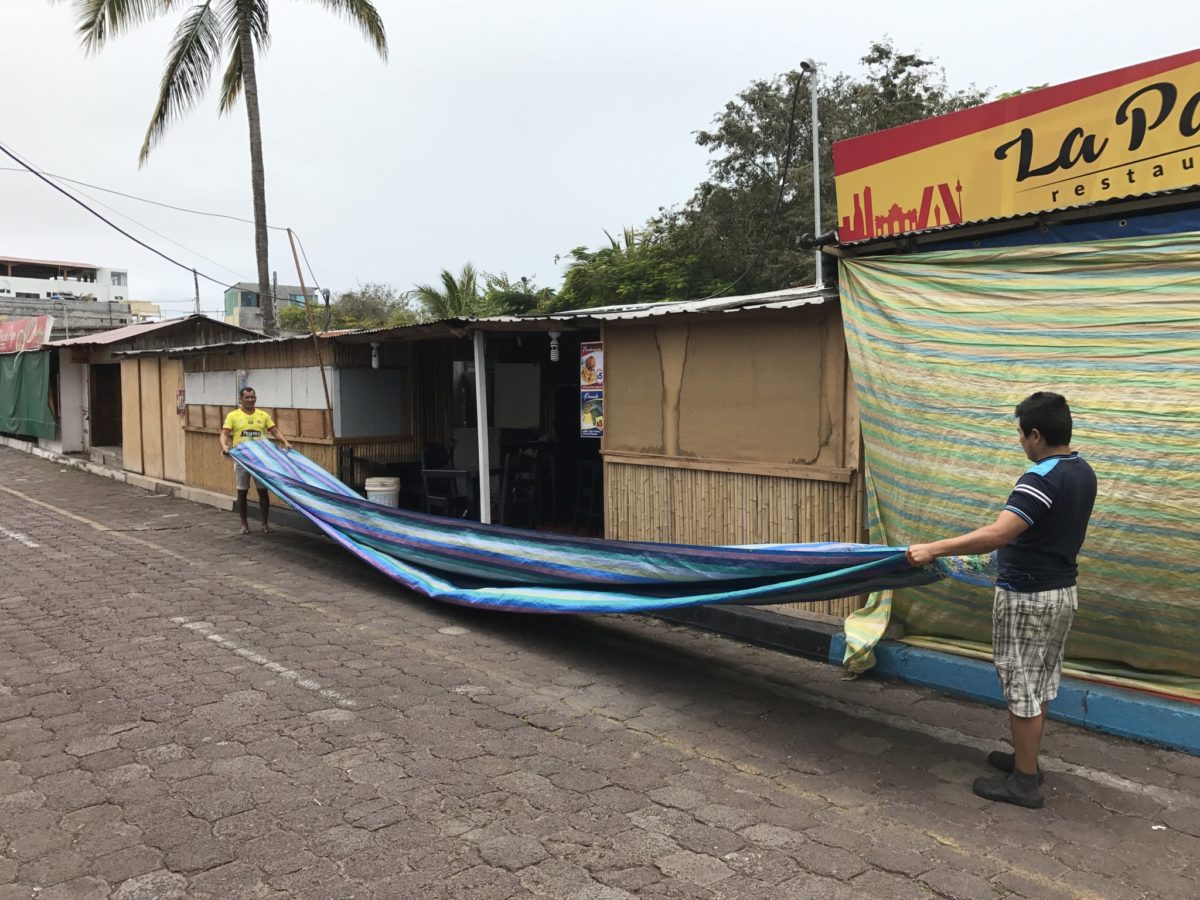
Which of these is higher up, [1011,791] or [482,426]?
[482,426]

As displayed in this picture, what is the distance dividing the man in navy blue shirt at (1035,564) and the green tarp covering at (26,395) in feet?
73.4

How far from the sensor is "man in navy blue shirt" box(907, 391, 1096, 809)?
364 centimetres

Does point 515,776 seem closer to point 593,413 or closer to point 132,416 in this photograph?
point 593,413

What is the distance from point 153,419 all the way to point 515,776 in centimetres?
1415

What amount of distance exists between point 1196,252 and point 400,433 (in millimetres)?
8806

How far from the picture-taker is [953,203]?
210 inches

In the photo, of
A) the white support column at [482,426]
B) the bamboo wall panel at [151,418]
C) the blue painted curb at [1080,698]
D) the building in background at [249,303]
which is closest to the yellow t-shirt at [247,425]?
the white support column at [482,426]

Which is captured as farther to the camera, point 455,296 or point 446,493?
point 455,296

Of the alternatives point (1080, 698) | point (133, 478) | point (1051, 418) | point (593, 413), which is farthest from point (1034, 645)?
point (133, 478)

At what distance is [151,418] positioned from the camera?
627 inches

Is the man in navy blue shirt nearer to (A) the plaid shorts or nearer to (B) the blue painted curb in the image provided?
(A) the plaid shorts

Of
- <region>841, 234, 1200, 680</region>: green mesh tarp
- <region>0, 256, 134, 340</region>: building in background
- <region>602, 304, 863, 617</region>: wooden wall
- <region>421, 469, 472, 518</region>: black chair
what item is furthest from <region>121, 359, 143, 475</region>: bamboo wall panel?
<region>0, 256, 134, 340</region>: building in background

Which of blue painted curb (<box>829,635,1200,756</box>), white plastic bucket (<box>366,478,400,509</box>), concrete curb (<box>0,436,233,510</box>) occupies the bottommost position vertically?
blue painted curb (<box>829,635,1200,756</box>)

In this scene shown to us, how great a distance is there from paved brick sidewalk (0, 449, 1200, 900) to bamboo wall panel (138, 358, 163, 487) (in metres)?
9.52
